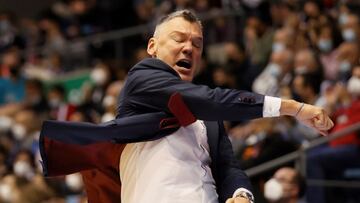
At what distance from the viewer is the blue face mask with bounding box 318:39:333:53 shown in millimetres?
8305

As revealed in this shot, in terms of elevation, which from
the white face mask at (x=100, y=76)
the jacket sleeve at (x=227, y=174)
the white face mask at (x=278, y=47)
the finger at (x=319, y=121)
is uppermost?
the finger at (x=319, y=121)

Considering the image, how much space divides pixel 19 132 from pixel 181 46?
7.14 metres

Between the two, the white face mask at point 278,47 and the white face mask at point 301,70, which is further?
the white face mask at point 278,47

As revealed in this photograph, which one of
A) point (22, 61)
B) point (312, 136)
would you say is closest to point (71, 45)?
point (22, 61)

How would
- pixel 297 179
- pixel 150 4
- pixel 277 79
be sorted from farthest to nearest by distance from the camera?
pixel 150 4, pixel 277 79, pixel 297 179

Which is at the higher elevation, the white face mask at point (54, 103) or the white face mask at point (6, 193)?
the white face mask at point (54, 103)

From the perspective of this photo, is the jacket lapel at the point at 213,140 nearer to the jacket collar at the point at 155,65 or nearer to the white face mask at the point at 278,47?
the jacket collar at the point at 155,65

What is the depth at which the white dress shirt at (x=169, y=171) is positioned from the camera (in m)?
3.32

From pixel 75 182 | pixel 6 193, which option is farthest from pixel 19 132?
pixel 75 182

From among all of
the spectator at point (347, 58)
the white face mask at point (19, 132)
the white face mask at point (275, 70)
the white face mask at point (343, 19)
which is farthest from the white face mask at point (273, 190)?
the white face mask at point (19, 132)

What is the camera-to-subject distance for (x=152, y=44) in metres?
3.59

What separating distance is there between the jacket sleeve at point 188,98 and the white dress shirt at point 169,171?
0.14 meters

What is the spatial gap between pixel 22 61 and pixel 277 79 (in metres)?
5.47

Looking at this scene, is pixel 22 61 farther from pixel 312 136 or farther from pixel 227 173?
pixel 227 173
